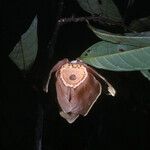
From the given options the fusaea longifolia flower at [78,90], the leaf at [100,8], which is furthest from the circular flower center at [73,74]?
the leaf at [100,8]

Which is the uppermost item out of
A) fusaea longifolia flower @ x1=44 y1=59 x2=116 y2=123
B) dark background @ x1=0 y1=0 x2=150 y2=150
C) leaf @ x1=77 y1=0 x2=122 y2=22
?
leaf @ x1=77 y1=0 x2=122 y2=22

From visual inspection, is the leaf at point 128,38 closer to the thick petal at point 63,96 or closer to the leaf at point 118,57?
the leaf at point 118,57

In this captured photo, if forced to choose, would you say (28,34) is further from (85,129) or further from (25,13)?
(85,129)

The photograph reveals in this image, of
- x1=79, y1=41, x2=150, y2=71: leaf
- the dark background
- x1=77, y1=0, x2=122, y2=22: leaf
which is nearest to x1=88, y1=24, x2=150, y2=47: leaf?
x1=79, y1=41, x2=150, y2=71: leaf

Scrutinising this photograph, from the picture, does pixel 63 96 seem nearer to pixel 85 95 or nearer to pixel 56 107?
pixel 85 95

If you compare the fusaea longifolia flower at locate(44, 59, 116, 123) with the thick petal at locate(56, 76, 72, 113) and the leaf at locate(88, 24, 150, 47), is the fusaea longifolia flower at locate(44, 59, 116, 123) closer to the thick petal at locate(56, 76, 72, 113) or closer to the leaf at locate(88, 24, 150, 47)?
the thick petal at locate(56, 76, 72, 113)

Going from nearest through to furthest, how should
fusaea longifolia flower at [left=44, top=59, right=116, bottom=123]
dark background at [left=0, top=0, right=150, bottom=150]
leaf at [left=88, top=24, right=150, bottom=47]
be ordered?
leaf at [left=88, top=24, right=150, bottom=47]
fusaea longifolia flower at [left=44, top=59, right=116, bottom=123]
dark background at [left=0, top=0, right=150, bottom=150]

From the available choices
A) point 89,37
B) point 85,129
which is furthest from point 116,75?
point 85,129
